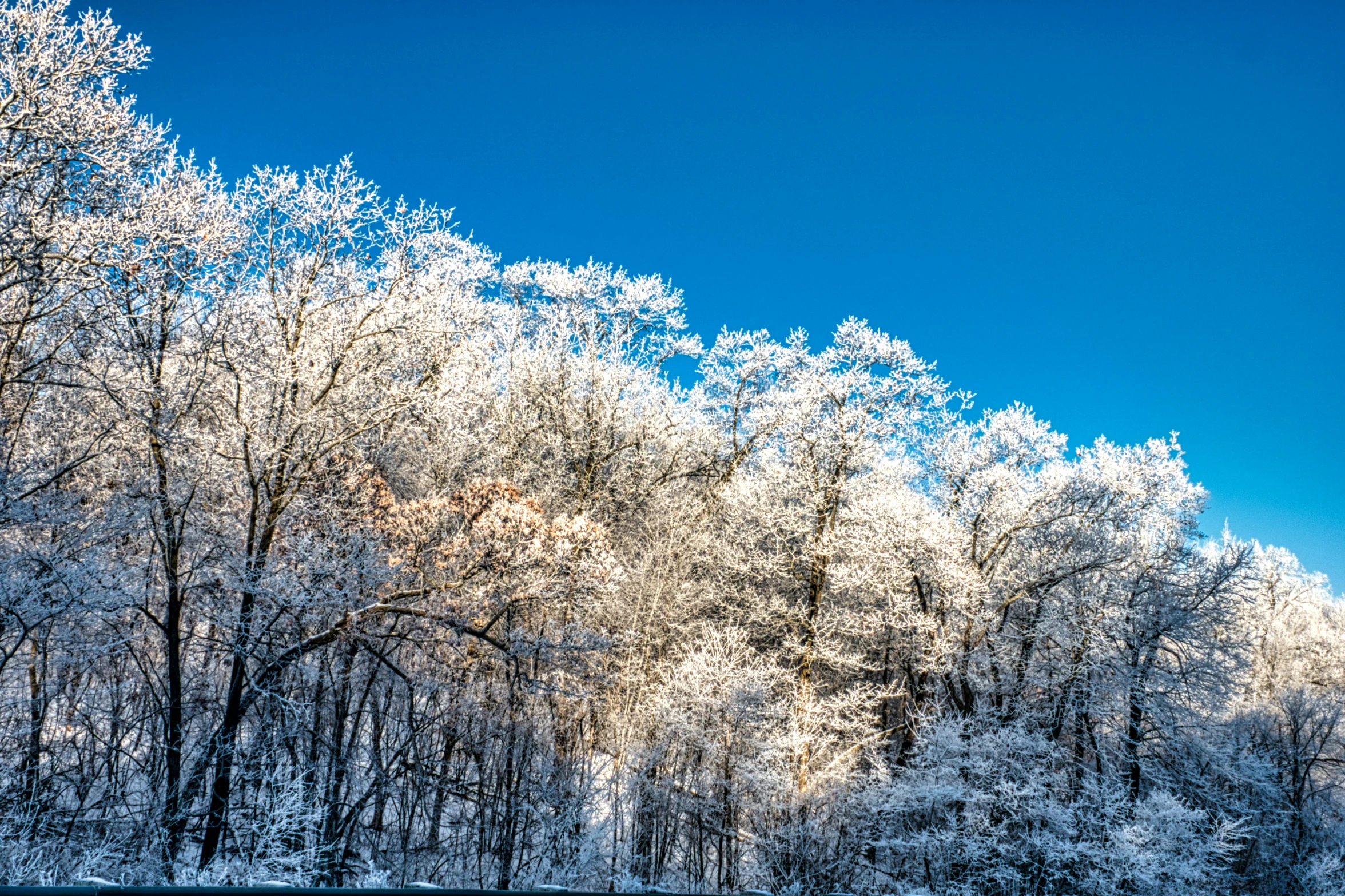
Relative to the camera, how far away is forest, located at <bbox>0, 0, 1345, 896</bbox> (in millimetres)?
9008

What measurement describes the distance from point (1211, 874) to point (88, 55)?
20453 mm

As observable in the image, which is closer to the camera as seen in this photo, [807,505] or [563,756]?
[563,756]

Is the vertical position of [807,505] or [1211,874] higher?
[807,505]

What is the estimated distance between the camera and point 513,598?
36.8 ft

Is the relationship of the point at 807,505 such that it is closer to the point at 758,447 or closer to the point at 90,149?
the point at 758,447

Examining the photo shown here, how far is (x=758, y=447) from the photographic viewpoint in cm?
2045

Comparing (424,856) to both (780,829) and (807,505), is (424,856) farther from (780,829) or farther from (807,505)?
(807,505)

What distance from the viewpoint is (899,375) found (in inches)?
638

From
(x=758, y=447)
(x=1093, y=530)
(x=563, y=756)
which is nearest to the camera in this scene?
(x=563, y=756)

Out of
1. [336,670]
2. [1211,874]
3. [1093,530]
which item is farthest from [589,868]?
[1093,530]

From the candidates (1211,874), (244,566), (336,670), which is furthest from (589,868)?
(1211,874)

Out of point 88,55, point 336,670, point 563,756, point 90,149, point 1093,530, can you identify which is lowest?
point 563,756

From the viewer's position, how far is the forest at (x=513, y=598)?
901 cm

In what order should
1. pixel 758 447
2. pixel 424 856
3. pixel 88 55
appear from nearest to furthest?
pixel 88 55
pixel 424 856
pixel 758 447
